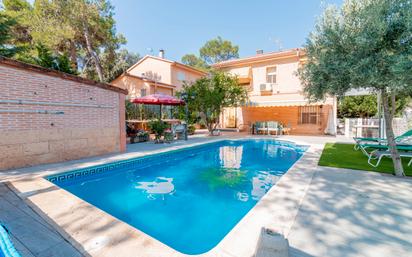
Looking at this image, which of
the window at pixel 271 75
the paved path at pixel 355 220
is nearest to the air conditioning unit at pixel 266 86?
the window at pixel 271 75

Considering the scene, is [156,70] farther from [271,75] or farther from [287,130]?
[287,130]

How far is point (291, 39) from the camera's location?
33281 millimetres

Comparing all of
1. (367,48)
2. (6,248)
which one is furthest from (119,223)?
(367,48)

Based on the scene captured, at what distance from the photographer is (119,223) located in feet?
15.4

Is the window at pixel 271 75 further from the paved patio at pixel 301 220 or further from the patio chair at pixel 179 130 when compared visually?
the paved patio at pixel 301 220

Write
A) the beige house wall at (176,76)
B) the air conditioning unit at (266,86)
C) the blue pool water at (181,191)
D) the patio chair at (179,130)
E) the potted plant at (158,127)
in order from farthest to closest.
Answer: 1. the beige house wall at (176,76)
2. the air conditioning unit at (266,86)
3. the patio chair at (179,130)
4. the potted plant at (158,127)
5. the blue pool water at (181,191)

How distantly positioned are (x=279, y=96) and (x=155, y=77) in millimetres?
21958

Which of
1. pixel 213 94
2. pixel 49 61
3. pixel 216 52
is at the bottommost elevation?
pixel 213 94

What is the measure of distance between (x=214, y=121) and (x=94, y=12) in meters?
20.3

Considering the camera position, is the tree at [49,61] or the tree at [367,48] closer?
the tree at [367,48]

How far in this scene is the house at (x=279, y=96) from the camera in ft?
87.7

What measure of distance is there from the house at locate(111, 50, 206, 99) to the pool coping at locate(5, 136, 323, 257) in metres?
24.7

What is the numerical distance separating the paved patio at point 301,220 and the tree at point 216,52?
55578 mm

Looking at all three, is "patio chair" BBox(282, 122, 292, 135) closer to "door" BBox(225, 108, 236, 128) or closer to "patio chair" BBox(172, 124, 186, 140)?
"door" BBox(225, 108, 236, 128)
